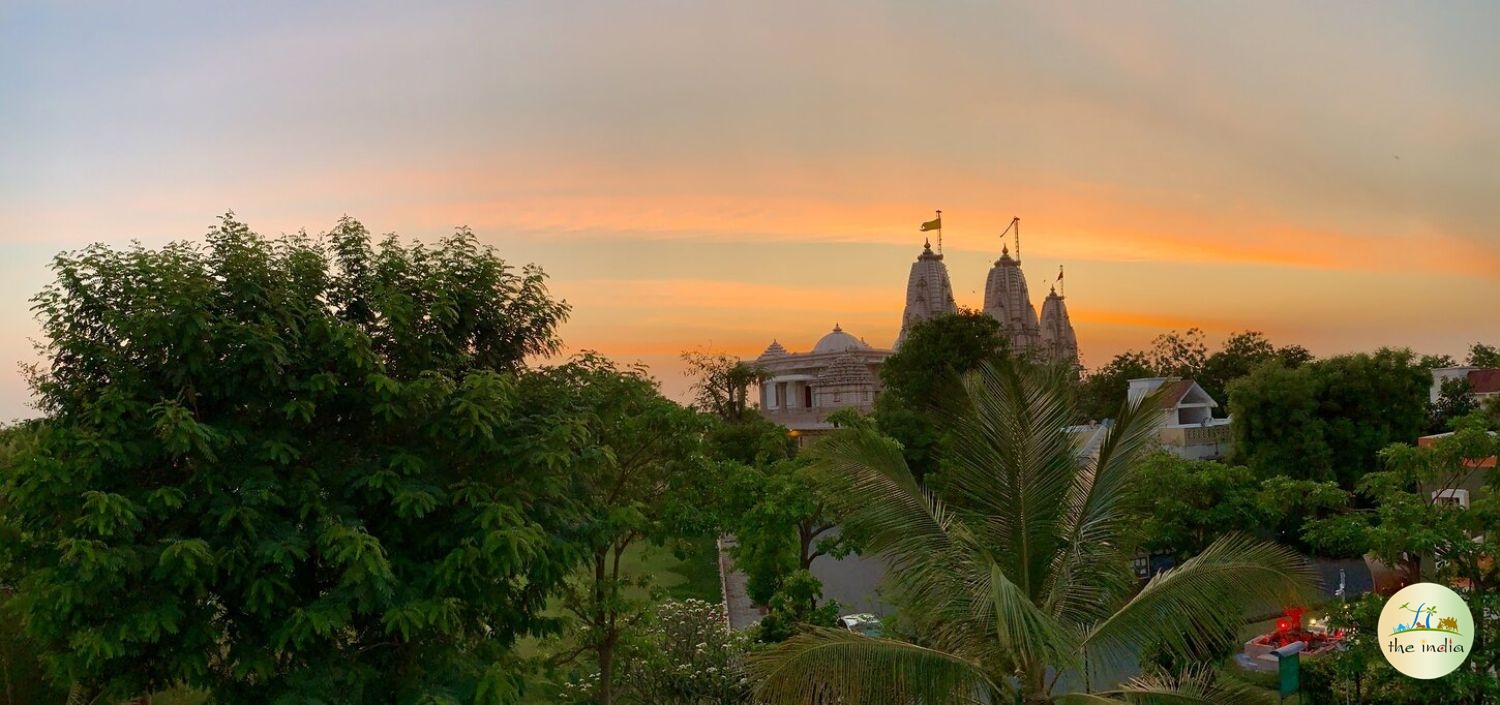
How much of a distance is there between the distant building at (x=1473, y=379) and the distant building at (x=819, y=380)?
926 inches

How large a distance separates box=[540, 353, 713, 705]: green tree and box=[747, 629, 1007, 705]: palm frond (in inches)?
123

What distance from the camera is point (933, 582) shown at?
8086 mm

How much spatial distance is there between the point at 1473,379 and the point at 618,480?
142 ft

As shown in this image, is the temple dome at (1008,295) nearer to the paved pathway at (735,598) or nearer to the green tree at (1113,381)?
the green tree at (1113,381)

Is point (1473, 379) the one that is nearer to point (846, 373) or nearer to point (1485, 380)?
point (1485, 380)

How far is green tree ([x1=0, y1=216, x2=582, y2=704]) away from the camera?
822 centimetres

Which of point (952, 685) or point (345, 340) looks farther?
point (345, 340)

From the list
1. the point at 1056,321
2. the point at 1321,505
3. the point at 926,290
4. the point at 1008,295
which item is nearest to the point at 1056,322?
the point at 1056,321

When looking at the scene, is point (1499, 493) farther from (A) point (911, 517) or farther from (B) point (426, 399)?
(B) point (426, 399)

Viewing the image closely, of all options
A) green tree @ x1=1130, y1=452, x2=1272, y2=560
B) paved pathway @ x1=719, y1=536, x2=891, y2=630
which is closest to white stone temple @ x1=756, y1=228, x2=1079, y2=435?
paved pathway @ x1=719, y1=536, x2=891, y2=630

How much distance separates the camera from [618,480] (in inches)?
547

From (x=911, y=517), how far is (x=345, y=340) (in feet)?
15.5

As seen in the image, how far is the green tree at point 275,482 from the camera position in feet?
27.0

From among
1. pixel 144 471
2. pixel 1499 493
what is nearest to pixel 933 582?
pixel 1499 493
